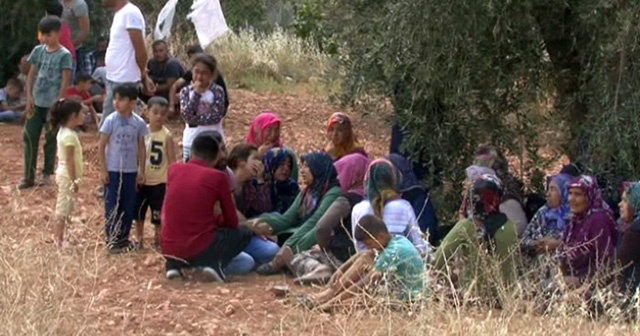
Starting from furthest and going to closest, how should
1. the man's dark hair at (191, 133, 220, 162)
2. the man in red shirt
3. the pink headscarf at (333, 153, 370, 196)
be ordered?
1. the pink headscarf at (333, 153, 370, 196)
2. the man's dark hair at (191, 133, 220, 162)
3. the man in red shirt

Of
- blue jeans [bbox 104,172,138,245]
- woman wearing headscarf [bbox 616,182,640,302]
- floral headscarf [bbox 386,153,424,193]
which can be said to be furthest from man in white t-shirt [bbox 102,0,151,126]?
woman wearing headscarf [bbox 616,182,640,302]

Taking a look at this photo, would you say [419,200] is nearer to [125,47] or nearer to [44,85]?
[125,47]

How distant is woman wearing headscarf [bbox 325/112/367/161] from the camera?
947cm

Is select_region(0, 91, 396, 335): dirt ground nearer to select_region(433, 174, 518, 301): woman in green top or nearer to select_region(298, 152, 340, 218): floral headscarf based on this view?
select_region(298, 152, 340, 218): floral headscarf

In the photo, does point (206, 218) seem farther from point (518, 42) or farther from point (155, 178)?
point (518, 42)

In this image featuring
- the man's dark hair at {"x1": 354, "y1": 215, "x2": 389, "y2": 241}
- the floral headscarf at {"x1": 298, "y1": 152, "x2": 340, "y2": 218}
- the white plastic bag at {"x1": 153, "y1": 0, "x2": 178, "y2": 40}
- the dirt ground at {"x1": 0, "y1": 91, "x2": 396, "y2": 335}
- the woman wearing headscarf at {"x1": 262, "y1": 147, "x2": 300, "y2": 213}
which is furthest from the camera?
the white plastic bag at {"x1": 153, "y1": 0, "x2": 178, "y2": 40}

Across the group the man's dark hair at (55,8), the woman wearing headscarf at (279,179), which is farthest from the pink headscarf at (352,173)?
the man's dark hair at (55,8)

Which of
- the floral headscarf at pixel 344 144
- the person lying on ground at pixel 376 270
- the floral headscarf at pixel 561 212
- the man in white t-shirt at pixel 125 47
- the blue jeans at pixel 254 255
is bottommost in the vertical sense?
the blue jeans at pixel 254 255

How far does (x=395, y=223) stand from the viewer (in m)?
8.02

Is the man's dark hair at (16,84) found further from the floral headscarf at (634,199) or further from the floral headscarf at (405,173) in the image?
the floral headscarf at (634,199)

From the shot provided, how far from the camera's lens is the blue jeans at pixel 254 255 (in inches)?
341

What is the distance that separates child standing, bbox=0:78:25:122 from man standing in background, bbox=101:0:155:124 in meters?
3.88

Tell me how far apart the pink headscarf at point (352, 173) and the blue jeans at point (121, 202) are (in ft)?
4.85

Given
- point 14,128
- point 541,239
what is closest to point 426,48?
point 541,239
